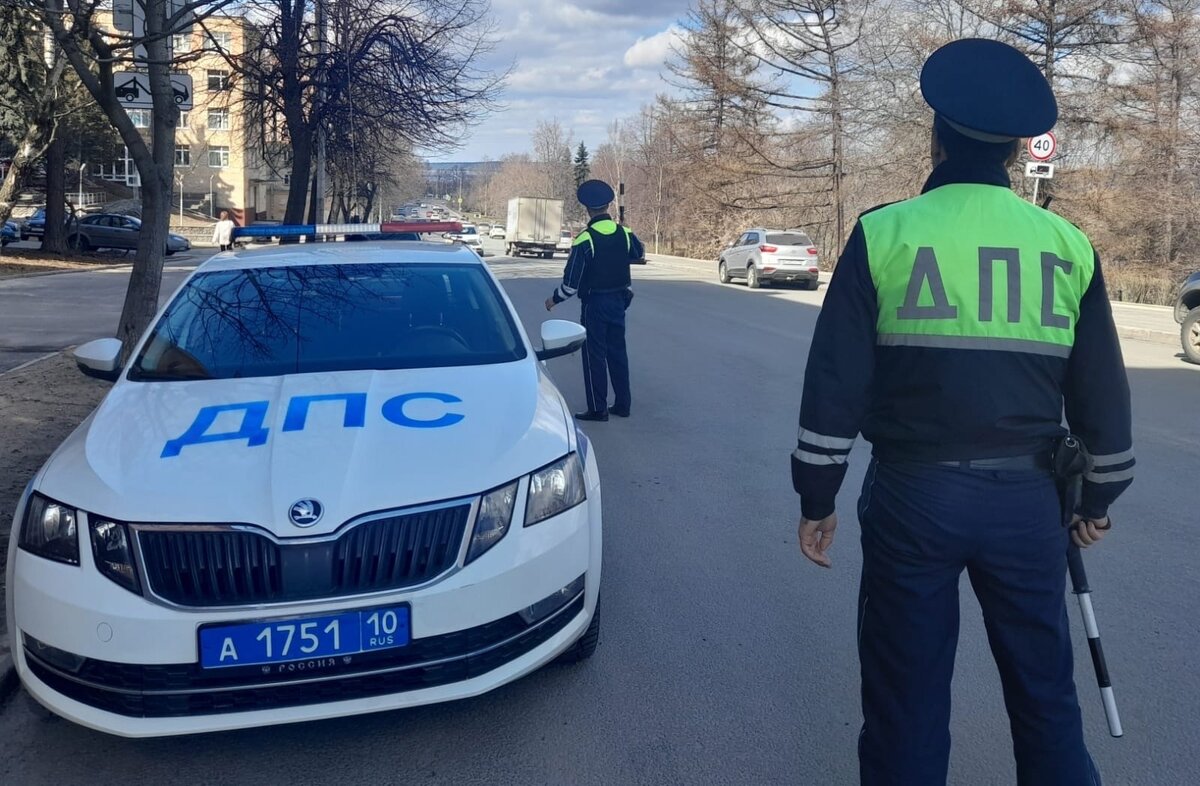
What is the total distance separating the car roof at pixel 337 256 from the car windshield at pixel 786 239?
900 inches

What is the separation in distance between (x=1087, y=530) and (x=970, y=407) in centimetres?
56

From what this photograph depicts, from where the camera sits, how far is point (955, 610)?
2.56 metres

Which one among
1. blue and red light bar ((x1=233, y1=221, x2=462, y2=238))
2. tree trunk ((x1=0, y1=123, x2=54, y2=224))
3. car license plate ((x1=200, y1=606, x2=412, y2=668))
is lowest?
car license plate ((x1=200, y1=606, x2=412, y2=668))

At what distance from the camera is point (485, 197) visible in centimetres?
15900

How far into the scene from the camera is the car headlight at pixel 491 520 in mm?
3281

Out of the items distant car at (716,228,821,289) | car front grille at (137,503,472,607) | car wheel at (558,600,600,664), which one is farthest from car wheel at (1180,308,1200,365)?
distant car at (716,228,821,289)

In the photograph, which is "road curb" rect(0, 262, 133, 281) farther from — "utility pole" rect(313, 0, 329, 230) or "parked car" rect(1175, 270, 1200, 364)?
"parked car" rect(1175, 270, 1200, 364)

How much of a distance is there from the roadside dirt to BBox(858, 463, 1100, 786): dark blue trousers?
342 centimetres

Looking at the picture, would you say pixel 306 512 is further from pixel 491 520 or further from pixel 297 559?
pixel 491 520

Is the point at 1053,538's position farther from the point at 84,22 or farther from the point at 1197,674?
the point at 84,22

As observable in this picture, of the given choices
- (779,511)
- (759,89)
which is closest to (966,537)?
(779,511)

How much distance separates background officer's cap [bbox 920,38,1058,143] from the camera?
8.06 ft

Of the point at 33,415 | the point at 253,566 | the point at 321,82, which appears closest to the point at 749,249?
the point at 321,82

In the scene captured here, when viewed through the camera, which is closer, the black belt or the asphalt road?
the black belt
